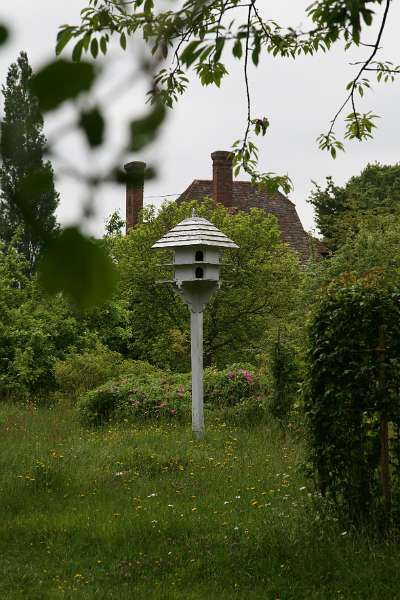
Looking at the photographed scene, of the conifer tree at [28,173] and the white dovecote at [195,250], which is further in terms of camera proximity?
the white dovecote at [195,250]

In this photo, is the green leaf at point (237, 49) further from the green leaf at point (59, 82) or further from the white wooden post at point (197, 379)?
the white wooden post at point (197, 379)

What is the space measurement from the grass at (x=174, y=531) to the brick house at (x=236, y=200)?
13.4 metres

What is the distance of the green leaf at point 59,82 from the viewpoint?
0.67m

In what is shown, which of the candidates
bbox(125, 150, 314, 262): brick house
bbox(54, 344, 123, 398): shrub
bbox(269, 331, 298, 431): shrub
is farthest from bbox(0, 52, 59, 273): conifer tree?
bbox(125, 150, 314, 262): brick house

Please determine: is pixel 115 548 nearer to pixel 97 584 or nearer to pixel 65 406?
pixel 97 584

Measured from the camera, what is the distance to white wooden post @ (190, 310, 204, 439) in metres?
9.14

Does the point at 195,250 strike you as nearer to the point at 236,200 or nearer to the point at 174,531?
the point at 174,531

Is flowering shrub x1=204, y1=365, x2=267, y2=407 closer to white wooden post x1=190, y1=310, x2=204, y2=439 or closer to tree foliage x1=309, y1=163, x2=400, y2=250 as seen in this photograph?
white wooden post x1=190, y1=310, x2=204, y2=439

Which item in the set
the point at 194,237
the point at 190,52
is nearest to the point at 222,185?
the point at 194,237

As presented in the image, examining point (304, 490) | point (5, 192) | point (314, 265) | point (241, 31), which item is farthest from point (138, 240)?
point (5, 192)

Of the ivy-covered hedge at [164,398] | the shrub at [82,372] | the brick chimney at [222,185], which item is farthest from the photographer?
the brick chimney at [222,185]

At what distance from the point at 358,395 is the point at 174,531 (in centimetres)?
158

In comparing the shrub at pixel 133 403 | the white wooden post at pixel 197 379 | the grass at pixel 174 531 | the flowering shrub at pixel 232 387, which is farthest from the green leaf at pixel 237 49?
the flowering shrub at pixel 232 387

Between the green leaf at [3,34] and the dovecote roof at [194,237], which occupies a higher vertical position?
the dovecote roof at [194,237]
